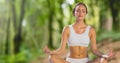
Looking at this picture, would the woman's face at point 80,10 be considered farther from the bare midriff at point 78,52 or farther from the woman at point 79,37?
the bare midriff at point 78,52

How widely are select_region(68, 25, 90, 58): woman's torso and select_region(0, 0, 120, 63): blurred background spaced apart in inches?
72.0

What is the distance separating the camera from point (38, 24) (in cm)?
418

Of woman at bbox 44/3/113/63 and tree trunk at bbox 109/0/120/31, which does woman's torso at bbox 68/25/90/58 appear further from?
tree trunk at bbox 109/0/120/31

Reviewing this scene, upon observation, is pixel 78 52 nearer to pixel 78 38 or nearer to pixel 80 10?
pixel 78 38

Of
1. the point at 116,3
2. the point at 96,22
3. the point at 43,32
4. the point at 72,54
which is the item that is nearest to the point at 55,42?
the point at 43,32

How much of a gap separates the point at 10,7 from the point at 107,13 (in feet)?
4.23

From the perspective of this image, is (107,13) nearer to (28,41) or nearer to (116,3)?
(116,3)

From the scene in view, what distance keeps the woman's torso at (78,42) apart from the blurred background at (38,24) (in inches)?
72.0

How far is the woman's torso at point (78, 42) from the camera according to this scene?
2205 mm

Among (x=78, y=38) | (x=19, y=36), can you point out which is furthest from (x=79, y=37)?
(x=19, y=36)

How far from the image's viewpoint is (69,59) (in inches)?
88.0

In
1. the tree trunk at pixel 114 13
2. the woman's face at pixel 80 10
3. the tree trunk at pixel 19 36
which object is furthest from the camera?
the tree trunk at pixel 19 36

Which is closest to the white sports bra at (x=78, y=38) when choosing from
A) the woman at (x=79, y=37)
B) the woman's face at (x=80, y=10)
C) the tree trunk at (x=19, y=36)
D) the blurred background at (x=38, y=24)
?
the woman at (x=79, y=37)

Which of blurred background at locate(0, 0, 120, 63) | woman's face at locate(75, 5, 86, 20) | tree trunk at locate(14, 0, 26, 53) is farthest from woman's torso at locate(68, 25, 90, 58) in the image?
tree trunk at locate(14, 0, 26, 53)
